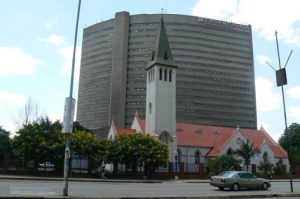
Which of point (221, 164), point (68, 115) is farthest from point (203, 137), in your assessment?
point (68, 115)

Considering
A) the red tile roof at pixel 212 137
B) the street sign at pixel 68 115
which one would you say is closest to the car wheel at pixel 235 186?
the street sign at pixel 68 115

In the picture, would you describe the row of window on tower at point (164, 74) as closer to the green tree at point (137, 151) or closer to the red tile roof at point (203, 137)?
the red tile roof at point (203, 137)

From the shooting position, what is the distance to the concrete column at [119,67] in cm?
13300

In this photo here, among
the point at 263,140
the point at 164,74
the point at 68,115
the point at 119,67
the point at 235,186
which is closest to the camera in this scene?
the point at 68,115

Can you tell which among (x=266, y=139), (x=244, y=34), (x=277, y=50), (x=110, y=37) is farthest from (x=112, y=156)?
(x=244, y=34)

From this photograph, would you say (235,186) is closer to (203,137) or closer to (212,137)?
(203,137)

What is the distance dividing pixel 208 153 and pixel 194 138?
3.73 metres

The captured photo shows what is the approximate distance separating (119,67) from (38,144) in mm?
99282

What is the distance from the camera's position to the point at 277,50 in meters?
25.6

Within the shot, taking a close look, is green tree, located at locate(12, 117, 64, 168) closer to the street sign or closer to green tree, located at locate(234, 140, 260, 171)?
the street sign

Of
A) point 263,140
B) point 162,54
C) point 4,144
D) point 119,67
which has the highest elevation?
point 119,67

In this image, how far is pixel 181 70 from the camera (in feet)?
451

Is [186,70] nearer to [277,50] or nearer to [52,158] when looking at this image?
[52,158]

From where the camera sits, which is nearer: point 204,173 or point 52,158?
point 52,158
